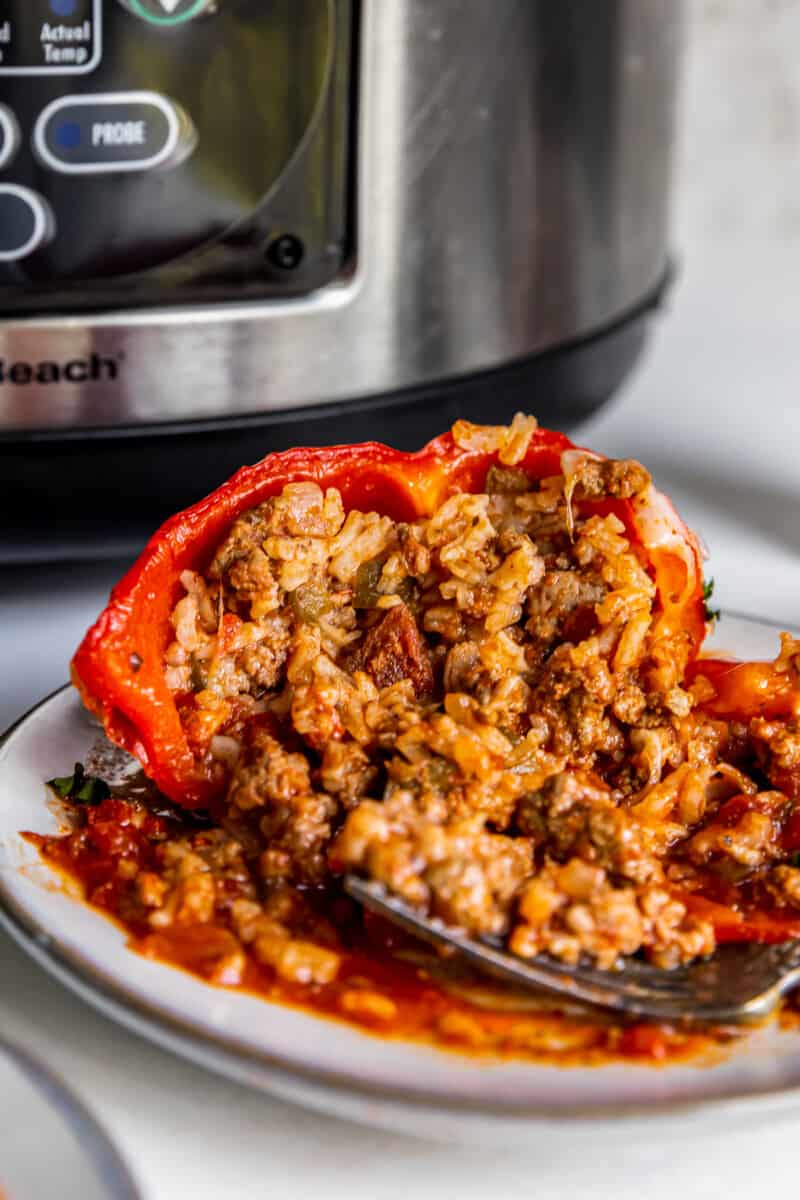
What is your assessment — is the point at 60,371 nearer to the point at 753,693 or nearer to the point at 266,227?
the point at 266,227

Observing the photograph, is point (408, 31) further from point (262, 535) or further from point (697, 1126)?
point (697, 1126)

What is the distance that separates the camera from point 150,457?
1.16 metres

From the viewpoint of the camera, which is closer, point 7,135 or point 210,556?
point 210,556

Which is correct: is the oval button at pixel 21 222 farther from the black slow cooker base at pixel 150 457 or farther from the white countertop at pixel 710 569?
the white countertop at pixel 710 569

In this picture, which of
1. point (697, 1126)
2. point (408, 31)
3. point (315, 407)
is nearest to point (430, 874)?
point (697, 1126)

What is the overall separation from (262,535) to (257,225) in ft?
1.11

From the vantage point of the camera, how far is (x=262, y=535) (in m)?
0.90

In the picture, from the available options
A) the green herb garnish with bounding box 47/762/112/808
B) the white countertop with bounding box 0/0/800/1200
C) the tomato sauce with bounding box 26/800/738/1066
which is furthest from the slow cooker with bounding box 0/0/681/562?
the tomato sauce with bounding box 26/800/738/1066

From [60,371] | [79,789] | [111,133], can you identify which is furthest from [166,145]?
[79,789]

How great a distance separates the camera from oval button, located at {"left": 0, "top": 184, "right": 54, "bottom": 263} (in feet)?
3.51

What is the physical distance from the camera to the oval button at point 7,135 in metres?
1.05

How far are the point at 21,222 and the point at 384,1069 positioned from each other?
0.69 meters

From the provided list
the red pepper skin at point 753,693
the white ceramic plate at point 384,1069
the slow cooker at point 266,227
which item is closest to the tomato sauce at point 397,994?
the white ceramic plate at point 384,1069

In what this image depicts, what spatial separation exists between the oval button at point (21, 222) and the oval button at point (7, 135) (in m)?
0.02
